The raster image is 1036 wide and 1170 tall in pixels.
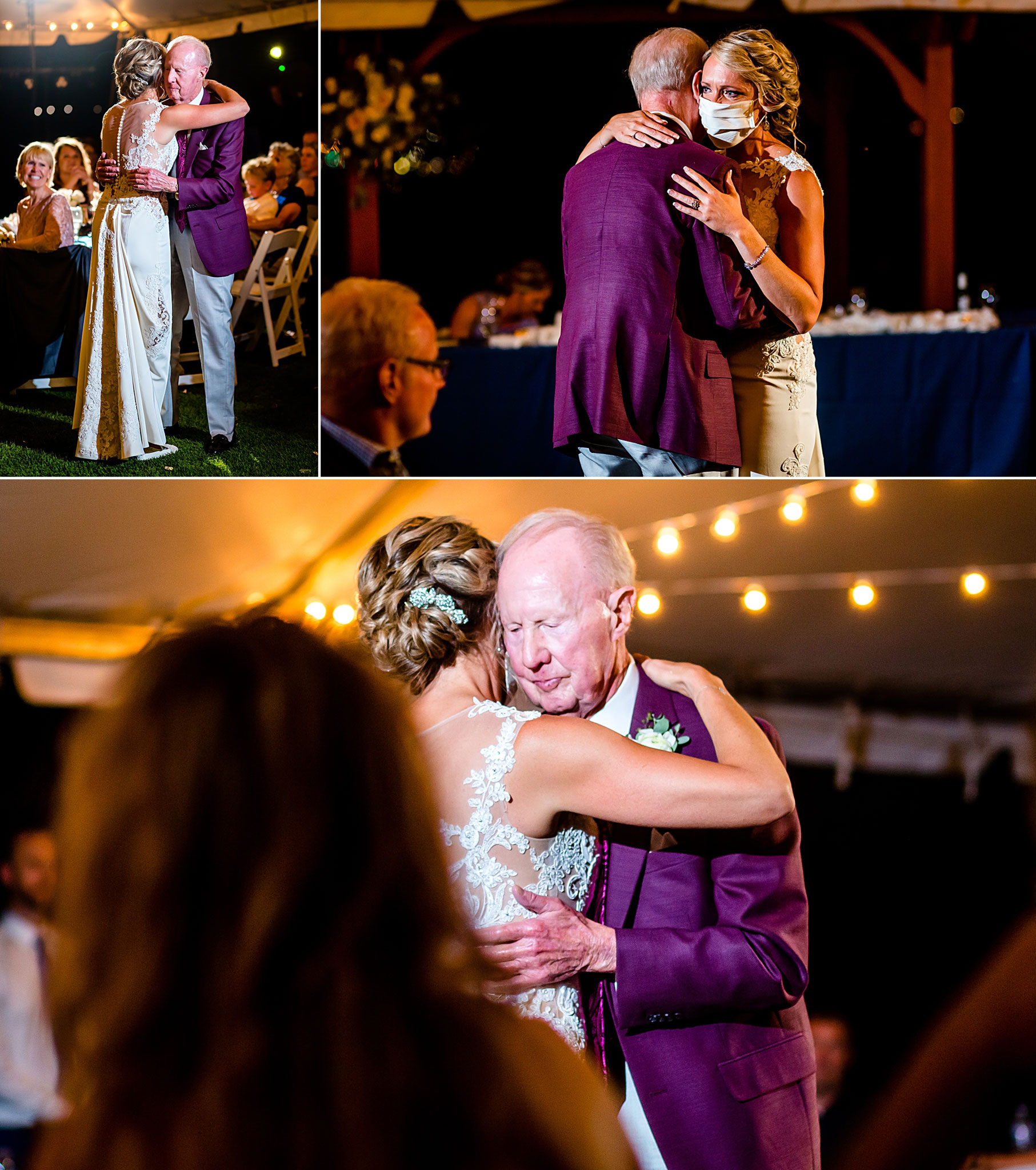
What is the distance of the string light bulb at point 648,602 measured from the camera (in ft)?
14.5

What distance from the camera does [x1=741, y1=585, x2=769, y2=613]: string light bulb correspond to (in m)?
4.56

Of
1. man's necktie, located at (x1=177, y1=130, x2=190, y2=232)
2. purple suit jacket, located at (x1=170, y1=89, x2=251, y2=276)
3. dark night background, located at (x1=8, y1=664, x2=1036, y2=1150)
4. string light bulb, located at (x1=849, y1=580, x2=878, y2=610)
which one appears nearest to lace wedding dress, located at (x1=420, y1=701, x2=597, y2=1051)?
dark night background, located at (x1=8, y1=664, x2=1036, y2=1150)

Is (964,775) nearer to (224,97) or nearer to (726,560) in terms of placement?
(726,560)

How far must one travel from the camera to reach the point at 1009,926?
417cm

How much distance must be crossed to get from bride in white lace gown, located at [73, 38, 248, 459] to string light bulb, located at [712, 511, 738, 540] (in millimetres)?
2202

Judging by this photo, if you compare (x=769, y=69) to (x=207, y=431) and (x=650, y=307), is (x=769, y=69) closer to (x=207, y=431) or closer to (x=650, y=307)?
(x=650, y=307)

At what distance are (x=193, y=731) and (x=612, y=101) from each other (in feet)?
13.0

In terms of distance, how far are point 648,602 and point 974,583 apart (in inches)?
49.3

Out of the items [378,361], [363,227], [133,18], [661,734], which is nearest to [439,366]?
[378,361]

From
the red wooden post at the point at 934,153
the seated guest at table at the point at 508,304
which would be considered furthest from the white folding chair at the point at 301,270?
the red wooden post at the point at 934,153

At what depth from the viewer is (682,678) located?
2230 mm

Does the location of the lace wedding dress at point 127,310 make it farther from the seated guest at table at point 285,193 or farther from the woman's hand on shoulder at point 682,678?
the woman's hand on shoulder at point 682,678

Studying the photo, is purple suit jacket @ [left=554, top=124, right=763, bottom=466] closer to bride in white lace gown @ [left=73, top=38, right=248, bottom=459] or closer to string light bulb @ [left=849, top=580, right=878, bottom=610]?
string light bulb @ [left=849, top=580, right=878, bottom=610]

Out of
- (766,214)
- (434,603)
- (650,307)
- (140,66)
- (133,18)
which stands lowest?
(434,603)
